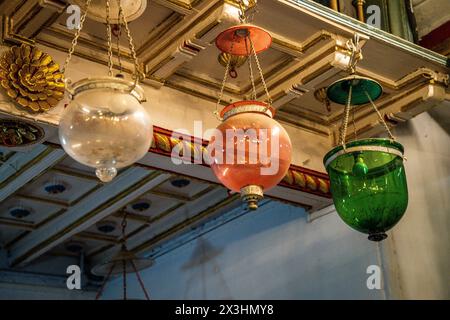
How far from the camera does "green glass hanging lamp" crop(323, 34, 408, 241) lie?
3.60m

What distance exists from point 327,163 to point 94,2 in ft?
4.89

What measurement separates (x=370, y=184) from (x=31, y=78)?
6.22 feet

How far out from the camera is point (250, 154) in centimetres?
308

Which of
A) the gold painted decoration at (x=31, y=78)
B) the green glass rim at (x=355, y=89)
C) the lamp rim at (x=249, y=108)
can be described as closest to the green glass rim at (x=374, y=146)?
the green glass rim at (x=355, y=89)

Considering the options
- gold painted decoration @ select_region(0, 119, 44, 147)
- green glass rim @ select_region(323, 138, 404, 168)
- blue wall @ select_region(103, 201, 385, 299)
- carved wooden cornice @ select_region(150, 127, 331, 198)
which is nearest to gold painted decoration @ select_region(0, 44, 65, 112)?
gold painted decoration @ select_region(0, 119, 44, 147)

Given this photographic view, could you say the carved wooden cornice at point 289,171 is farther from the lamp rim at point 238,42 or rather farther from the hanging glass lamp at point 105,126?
the hanging glass lamp at point 105,126

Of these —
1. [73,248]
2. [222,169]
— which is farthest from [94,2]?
[73,248]

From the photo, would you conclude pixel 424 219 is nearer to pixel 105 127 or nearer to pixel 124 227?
pixel 124 227

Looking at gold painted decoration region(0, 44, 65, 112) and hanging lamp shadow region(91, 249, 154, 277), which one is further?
hanging lamp shadow region(91, 249, 154, 277)

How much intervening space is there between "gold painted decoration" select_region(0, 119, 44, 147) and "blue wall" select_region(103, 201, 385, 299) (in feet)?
7.81

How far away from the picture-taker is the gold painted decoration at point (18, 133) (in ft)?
13.6

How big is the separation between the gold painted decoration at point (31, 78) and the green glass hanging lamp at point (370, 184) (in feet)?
5.14

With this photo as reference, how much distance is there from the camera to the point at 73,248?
792cm

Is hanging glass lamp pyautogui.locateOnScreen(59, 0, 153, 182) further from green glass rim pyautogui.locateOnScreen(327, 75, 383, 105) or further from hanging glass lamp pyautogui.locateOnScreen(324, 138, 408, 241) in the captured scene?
green glass rim pyautogui.locateOnScreen(327, 75, 383, 105)
